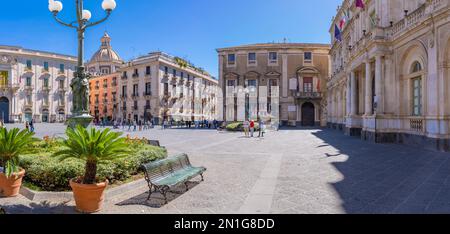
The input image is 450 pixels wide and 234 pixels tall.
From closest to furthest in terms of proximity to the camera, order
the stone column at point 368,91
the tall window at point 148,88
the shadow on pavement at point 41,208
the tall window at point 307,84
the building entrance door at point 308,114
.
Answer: the shadow on pavement at point 41,208, the stone column at point 368,91, the building entrance door at point 308,114, the tall window at point 307,84, the tall window at point 148,88

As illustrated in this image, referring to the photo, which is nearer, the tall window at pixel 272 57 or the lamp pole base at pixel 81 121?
the lamp pole base at pixel 81 121

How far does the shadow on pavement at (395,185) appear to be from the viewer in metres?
4.98

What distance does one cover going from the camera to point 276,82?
143 feet

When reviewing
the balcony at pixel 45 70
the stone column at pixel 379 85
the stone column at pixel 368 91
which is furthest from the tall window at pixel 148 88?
the stone column at pixel 379 85

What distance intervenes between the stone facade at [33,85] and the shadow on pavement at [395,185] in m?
60.3

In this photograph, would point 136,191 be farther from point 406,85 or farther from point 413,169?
point 406,85

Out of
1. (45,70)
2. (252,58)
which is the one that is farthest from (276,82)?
(45,70)

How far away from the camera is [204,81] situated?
6738cm

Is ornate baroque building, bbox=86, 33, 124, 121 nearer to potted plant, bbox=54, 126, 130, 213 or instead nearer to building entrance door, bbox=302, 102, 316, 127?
building entrance door, bbox=302, 102, 316, 127

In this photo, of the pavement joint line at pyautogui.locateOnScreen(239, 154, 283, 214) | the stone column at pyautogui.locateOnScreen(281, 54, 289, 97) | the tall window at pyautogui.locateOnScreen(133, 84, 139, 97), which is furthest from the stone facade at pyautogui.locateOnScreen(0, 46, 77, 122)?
the pavement joint line at pyautogui.locateOnScreen(239, 154, 283, 214)

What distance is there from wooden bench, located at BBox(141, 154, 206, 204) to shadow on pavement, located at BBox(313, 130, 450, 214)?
10.7 ft

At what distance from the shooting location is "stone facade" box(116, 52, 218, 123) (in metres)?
50.8

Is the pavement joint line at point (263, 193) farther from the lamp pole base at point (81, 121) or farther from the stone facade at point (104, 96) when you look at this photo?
the stone facade at point (104, 96)
